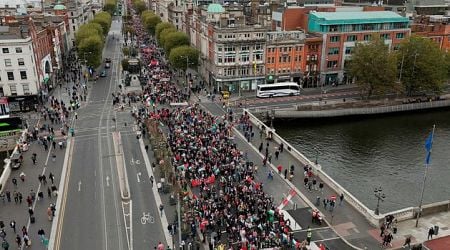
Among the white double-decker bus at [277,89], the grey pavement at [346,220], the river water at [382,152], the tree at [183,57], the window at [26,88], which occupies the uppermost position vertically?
the tree at [183,57]

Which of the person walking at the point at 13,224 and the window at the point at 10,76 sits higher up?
the window at the point at 10,76

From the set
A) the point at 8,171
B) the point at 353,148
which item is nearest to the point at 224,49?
the point at 353,148

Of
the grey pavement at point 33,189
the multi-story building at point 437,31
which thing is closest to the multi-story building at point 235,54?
the grey pavement at point 33,189

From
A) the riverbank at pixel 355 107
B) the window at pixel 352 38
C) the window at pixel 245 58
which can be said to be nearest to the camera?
the riverbank at pixel 355 107

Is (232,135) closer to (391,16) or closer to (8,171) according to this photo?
(8,171)

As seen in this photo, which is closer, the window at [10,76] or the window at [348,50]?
the window at [10,76]

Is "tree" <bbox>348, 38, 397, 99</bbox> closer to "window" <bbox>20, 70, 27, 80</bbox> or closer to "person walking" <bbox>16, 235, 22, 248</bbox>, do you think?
"window" <bbox>20, 70, 27, 80</bbox>

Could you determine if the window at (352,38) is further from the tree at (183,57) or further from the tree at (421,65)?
the tree at (183,57)
